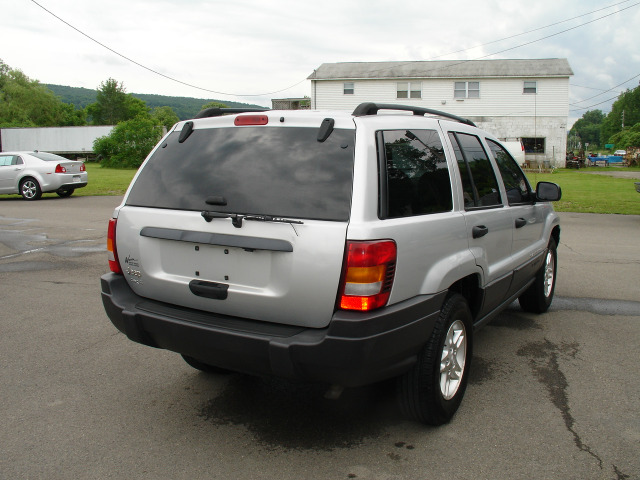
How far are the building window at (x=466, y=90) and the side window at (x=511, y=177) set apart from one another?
32240 mm

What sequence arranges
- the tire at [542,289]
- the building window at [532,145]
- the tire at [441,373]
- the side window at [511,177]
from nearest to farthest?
the tire at [441,373] < the side window at [511,177] < the tire at [542,289] < the building window at [532,145]

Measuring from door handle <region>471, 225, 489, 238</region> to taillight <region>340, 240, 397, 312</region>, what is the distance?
1.04 metres

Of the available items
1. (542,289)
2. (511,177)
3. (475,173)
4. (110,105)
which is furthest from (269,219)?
(110,105)

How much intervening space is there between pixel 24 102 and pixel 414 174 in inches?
3684

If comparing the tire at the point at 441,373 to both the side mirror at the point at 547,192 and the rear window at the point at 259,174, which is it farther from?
the side mirror at the point at 547,192

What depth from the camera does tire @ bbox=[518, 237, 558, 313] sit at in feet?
18.2

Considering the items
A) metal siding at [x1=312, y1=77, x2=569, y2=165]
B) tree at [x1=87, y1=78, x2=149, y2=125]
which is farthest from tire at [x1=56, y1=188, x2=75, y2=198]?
tree at [x1=87, y1=78, x2=149, y2=125]

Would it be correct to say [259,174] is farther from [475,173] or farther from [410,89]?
[410,89]

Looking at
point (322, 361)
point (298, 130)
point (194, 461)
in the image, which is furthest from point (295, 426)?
point (298, 130)

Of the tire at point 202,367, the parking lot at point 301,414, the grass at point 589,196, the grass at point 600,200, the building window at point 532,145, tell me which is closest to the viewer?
the parking lot at point 301,414

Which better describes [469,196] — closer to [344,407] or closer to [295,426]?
[344,407]

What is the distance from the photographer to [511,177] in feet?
15.5

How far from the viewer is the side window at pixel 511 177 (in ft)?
14.8

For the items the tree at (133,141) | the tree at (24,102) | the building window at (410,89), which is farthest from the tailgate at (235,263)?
the tree at (24,102)
